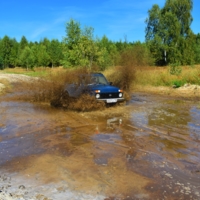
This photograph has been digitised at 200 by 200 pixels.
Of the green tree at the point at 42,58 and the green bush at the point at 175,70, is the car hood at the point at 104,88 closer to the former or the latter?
the green bush at the point at 175,70

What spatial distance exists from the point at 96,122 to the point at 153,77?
14831 millimetres

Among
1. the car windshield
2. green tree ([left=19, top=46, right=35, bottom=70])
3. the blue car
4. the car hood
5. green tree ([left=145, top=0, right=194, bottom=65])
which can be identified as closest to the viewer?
the blue car

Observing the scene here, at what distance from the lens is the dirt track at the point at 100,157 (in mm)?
3904

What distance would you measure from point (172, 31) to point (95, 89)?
40774 mm

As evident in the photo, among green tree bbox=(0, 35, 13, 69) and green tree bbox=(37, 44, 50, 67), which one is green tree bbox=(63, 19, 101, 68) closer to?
green tree bbox=(37, 44, 50, 67)

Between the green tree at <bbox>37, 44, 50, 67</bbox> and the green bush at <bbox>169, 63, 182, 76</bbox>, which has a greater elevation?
the green tree at <bbox>37, 44, 50, 67</bbox>

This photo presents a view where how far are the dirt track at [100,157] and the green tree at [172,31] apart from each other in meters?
41.4

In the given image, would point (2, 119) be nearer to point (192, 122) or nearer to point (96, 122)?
point (96, 122)

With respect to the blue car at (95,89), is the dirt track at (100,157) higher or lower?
lower

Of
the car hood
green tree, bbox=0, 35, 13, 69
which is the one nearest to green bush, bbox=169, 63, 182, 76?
the car hood

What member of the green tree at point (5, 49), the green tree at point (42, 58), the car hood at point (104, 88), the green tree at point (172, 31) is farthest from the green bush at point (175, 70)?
the green tree at point (5, 49)

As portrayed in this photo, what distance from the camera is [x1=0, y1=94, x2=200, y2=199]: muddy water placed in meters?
4.03

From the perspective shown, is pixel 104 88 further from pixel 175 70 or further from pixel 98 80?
pixel 175 70

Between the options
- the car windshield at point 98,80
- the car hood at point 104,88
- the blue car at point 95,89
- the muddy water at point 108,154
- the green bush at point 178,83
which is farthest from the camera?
the green bush at point 178,83
